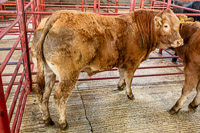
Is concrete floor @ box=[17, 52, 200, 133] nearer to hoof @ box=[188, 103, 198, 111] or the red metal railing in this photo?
hoof @ box=[188, 103, 198, 111]

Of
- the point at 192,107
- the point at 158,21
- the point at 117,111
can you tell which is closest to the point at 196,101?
the point at 192,107

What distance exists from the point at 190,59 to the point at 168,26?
24.3 inches

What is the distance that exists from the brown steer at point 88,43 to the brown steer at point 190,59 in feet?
0.92

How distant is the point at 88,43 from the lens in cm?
229

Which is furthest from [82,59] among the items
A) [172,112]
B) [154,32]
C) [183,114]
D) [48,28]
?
[183,114]

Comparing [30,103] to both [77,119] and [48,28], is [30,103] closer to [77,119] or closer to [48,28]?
[77,119]

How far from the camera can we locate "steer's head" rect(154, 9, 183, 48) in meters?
2.74

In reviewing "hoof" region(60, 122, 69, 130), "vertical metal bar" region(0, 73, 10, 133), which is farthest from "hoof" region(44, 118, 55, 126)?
"vertical metal bar" region(0, 73, 10, 133)

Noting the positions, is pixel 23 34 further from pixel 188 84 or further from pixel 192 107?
pixel 192 107

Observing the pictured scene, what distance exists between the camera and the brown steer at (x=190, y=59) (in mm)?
2752

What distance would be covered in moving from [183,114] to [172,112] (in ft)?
0.66

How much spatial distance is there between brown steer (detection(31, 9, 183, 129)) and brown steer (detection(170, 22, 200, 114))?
28 cm

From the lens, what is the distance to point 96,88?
356 cm

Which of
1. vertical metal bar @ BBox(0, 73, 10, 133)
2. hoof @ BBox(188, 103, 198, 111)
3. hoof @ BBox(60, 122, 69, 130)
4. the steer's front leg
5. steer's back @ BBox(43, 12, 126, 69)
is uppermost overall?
steer's back @ BBox(43, 12, 126, 69)
